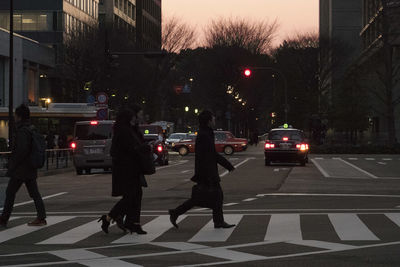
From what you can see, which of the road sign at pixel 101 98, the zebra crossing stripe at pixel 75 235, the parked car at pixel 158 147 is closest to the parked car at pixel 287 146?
the parked car at pixel 158 147

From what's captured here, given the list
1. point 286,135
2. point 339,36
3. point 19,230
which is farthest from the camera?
point 339,36

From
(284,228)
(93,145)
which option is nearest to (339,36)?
(93,145)

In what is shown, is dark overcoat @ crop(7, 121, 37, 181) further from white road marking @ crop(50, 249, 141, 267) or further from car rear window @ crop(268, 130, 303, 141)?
car rear window @ crop(268, 130, 303, 141)

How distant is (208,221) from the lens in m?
A: 12.8

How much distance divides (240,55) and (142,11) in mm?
39747

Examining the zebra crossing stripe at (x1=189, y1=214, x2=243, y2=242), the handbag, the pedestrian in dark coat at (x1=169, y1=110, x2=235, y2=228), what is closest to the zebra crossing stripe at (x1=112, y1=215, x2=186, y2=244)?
the pedestrian in dark coat at (x1=169, y1=110, x2=235, y2=228)

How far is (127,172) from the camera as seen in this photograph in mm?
10914

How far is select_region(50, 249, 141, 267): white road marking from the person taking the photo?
8.32 metres

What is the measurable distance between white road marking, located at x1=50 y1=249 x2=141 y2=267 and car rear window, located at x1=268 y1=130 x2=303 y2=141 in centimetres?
2617

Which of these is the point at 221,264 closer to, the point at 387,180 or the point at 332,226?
the point at 332,226

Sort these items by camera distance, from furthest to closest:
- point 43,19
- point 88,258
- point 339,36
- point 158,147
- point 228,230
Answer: point 339,36, point 43,19, point 158,147, point 228,230, point 88,258

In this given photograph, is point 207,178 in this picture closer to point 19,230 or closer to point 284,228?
point 284,228

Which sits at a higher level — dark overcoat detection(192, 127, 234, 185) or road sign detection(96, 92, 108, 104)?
road sign detection(96, 92, 108, 104)

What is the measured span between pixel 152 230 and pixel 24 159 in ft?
7.13
